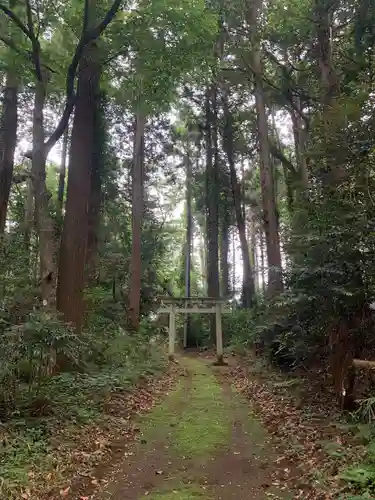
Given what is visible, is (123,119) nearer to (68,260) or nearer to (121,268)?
(121,268)

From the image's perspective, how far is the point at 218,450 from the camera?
6.14m

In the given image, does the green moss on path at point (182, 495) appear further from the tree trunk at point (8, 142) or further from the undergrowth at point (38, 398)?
the tree trunk at point (8, 142)

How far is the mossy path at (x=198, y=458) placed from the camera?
15.6ft

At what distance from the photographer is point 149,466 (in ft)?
18.2

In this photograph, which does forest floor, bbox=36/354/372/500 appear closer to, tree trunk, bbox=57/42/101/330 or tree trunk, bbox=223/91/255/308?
tree trunk, bbox=57/42/101/330

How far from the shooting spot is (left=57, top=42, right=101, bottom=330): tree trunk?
28.0ft

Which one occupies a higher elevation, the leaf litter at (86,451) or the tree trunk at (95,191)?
the tree trunk at (95,191)

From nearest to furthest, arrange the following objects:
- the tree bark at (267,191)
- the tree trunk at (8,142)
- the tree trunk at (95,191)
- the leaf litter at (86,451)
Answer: the leaf litter at (86,451) → the tree trunk at (8,142) → the tree bark at (267,191) → the tree trunk at (95,191)

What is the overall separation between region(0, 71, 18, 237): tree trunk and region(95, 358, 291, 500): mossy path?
21.2ft

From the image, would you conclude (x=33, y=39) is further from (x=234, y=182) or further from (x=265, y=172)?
(x=234, y=182)

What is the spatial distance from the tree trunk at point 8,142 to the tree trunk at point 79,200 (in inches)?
116

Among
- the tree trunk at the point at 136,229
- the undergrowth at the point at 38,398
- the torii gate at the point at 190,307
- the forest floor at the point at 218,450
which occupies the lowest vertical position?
the forest floor at the point at 218,450

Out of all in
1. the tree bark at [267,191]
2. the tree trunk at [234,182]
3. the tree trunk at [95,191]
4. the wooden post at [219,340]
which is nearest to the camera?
the tree bark at [267,191]

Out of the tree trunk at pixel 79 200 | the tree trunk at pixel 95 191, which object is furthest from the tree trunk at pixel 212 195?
the tree trunk at pixel 79 200
